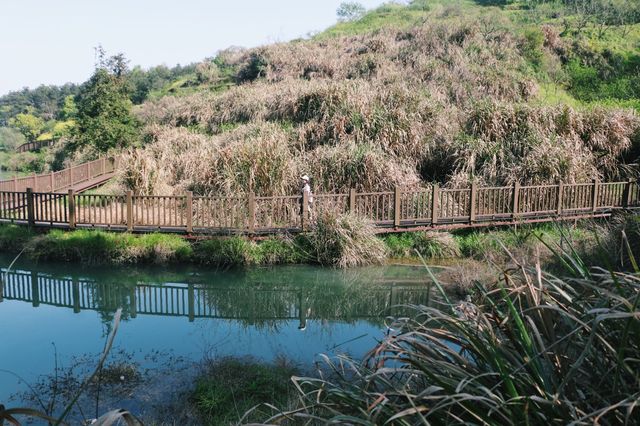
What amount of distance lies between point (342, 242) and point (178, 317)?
4.24m

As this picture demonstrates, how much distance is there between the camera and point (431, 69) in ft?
86.9

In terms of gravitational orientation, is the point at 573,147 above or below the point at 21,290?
above

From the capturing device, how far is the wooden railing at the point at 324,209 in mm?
13836

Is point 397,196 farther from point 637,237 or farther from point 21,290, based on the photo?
point 21,290

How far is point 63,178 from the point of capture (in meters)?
18.8

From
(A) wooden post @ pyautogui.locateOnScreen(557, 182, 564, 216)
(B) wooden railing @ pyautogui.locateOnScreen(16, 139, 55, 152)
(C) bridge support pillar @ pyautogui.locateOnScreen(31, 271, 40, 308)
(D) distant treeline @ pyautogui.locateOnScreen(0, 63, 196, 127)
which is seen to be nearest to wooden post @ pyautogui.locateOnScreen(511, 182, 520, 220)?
(A) wooden post @ pyautogui.locateOnScreen(557, 182, 564, 216)

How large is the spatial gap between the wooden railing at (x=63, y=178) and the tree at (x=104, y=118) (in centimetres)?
133

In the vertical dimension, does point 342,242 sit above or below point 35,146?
below

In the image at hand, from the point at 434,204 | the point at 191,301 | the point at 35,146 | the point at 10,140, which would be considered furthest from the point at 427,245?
the point at 10,140

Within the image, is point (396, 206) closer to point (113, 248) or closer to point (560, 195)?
point (560, 195)

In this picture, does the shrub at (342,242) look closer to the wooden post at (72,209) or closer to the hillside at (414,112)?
the hillside at (414,112)

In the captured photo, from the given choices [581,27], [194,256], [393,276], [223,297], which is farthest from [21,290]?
[581,27]

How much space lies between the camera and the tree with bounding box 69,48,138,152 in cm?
2333

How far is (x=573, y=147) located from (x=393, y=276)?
864cm
